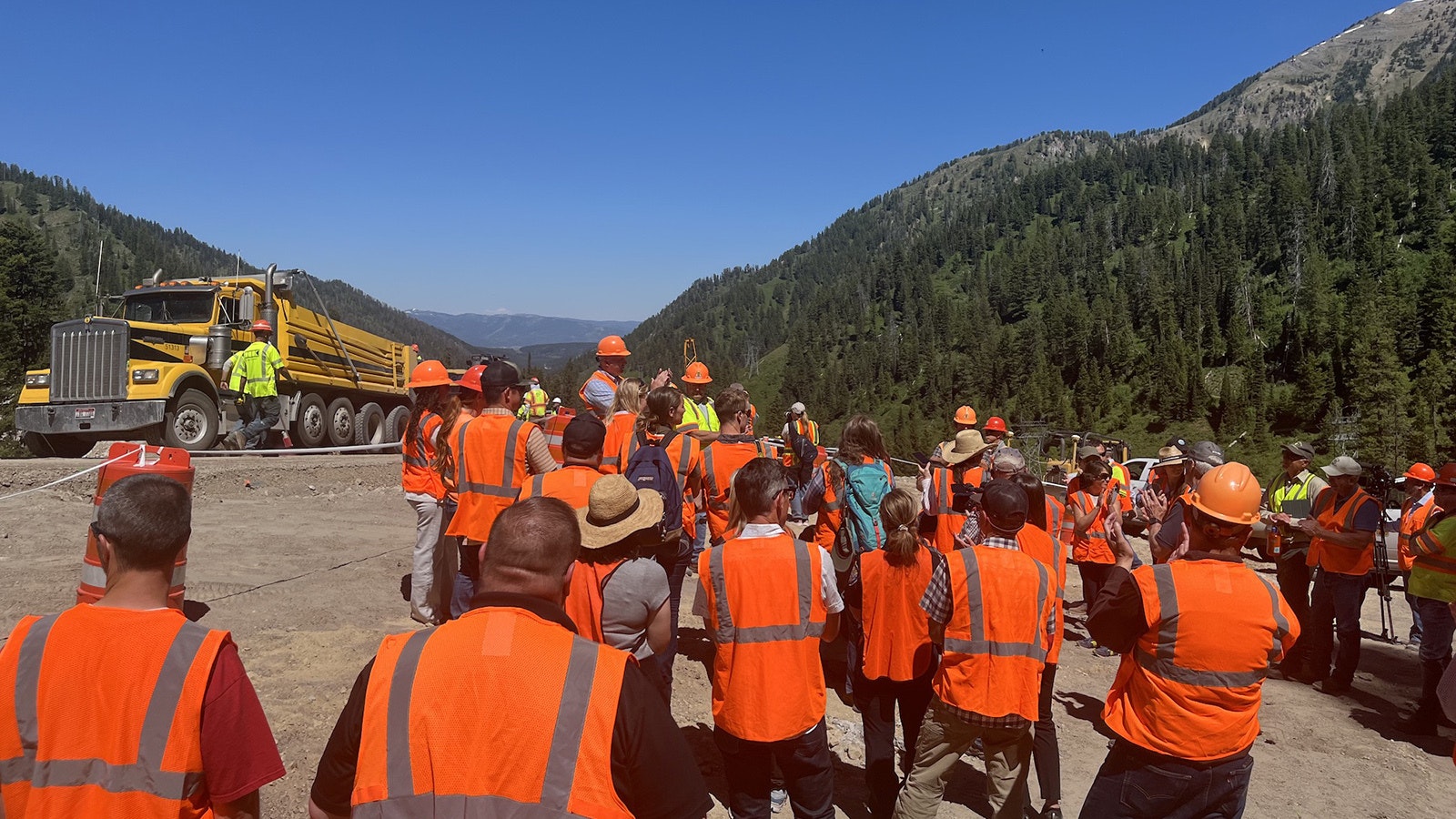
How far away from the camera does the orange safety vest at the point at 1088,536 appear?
679cm

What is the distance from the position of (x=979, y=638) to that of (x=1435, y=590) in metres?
4.75

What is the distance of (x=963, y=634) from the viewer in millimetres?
3494

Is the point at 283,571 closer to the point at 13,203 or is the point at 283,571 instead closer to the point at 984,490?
the point at 984,490

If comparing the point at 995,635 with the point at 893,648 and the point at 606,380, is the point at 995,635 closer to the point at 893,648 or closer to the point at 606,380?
the point at 893,648

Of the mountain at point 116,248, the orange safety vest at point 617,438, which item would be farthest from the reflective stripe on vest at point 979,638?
the mountain at point 116,248

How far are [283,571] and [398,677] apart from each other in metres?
7.28

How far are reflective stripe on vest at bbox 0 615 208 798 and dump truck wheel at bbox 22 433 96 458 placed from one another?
→ 1646 centimetres

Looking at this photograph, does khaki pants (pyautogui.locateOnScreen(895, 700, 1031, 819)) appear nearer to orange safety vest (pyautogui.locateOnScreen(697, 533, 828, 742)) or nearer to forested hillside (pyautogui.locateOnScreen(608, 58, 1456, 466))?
orange safety vest (pyautogui.locateOnScreen(697, 533, 828, 742))

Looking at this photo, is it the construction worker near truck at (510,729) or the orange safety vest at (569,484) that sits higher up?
the orange safety vest at (569,484)

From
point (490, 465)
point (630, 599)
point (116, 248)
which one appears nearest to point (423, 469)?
point (490, 465)

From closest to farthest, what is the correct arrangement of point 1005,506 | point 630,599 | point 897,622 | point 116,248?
1. point 630,599
2. point 1005,506
3. point 897,622
4. point 116,248

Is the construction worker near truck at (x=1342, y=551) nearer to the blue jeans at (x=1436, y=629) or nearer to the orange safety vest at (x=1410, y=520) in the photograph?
the blue jeans at (x=1436, y=629)

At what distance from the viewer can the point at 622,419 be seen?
6.12 metres

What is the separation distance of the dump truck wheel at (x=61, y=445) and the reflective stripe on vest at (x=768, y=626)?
54.0 ft
